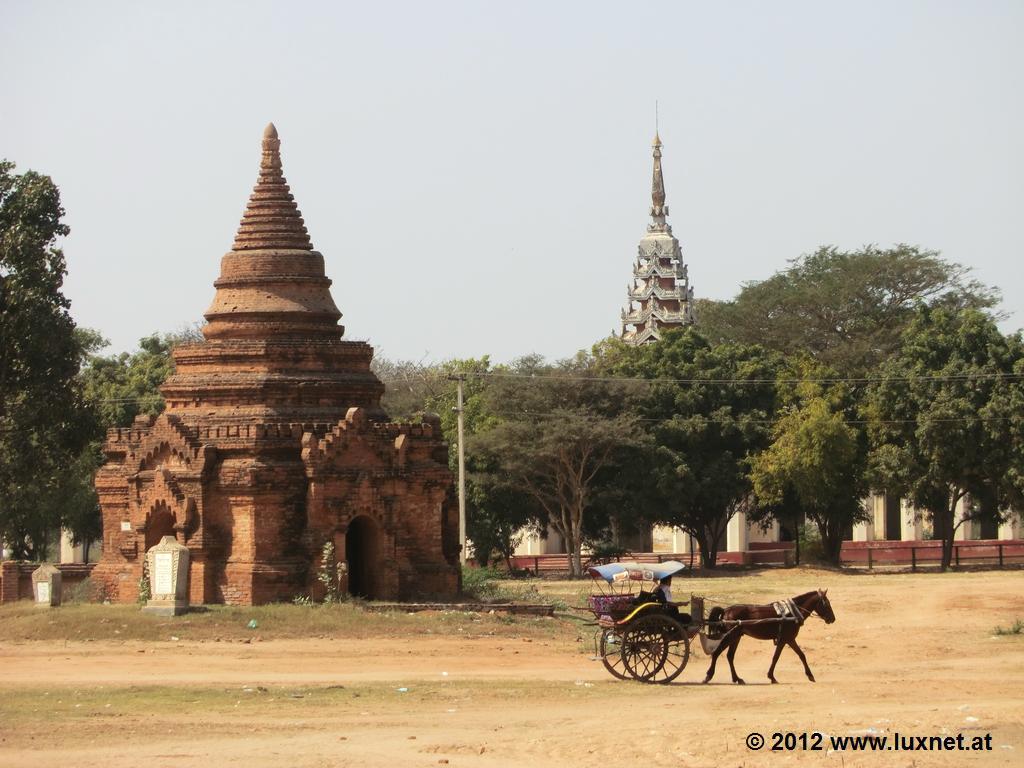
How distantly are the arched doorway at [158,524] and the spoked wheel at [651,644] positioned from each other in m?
12.5

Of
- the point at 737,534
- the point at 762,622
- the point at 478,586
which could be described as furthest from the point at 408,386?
the point at 762,622

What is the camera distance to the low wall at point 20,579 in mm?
35656

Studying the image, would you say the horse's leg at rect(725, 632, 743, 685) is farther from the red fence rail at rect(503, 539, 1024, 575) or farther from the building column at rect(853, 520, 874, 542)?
the building column at rect(853, 520, 874, 542)

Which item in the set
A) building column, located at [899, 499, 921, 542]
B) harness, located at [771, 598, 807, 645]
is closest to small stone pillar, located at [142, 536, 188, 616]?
harness, located at [771, 598, 807, 645]

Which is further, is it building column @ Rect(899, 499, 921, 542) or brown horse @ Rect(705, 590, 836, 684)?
building column @ Rect(899, 499, 921, 542)

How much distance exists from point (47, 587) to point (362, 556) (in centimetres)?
570

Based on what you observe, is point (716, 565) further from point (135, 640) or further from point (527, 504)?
point (135, 640)

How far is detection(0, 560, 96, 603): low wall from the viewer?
35.7 m

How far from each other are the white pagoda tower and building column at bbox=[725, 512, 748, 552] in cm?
3058

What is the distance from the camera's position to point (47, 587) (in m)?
32.8

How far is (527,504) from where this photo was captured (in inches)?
2152

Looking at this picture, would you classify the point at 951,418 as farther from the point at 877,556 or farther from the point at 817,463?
the point at 877,556

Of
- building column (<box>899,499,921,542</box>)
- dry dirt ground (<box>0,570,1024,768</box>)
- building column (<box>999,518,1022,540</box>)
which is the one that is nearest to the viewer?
dry dirt ground (<box>0,570,1024,768</box>)

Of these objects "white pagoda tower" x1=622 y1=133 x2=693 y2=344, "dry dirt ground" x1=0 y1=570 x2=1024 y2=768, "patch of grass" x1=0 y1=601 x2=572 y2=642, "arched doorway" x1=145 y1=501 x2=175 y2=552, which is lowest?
"dry dirt ground" x1=0 y1=570 x2=1024 y2=768
